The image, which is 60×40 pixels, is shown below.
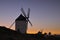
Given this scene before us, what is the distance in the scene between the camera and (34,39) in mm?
62125

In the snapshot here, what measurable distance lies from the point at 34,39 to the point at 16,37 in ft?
49.3

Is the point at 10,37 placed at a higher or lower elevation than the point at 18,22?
lower

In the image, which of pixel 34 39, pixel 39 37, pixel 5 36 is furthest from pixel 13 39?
pixel 39 37

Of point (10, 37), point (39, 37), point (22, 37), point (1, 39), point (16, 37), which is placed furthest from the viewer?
point (39, 37)

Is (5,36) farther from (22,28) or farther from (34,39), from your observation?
(22,28)

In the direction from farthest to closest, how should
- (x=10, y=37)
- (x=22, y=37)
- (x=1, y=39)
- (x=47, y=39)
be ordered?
1. (x=47, y=39)
2. (x=22, y=37)
3. (x=10, y=37)
4. (x=1, y=39)

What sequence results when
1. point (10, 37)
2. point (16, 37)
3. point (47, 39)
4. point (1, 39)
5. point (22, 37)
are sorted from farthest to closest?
point (47, 39) → point (22, 37) → point (16, 37) → point (10, 37) → point (1, 39)

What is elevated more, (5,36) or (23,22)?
(23,22)

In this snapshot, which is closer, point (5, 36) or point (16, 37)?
point (5, 36)

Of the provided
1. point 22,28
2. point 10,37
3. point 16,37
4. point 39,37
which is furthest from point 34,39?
point 10,37

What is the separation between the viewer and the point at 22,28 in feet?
232

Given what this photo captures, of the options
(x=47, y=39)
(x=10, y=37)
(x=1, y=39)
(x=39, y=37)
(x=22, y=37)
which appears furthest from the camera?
(x=47, y=39)

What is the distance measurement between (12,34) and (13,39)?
51.6 inches

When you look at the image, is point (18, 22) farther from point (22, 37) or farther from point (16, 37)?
point (16, 37)
